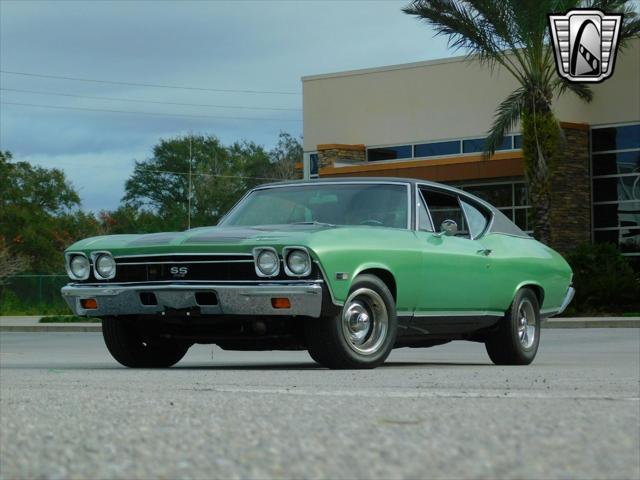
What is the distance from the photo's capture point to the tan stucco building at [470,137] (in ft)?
121

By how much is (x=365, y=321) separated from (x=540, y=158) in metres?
22.4

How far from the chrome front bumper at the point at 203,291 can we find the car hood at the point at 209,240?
0.30 metres

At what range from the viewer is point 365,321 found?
9.98 metres

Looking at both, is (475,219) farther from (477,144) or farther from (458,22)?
(477,144)

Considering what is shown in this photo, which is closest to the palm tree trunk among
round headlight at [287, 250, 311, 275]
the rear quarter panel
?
the rear quarter panel

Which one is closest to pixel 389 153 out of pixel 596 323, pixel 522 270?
pixel 596 323

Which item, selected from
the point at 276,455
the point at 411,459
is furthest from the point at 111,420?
the point at 411,459

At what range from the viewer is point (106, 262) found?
34.1 ft

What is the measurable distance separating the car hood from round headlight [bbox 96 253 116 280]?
0.23 ft

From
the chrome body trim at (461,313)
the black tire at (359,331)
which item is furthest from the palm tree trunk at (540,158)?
the black tire at (359,331)

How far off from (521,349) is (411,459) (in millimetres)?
7878

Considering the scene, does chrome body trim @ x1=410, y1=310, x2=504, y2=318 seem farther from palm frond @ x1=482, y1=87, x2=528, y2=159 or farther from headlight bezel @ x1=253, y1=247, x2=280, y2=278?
palm frond @ x1=482, y1=87, x2=528, y2=159

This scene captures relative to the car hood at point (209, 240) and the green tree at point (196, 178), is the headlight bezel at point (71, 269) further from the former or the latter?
the green tree at point (196, 178)

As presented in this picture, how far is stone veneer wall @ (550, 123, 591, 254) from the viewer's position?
36.5m
